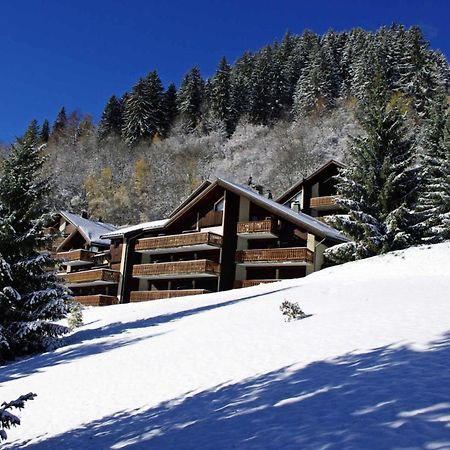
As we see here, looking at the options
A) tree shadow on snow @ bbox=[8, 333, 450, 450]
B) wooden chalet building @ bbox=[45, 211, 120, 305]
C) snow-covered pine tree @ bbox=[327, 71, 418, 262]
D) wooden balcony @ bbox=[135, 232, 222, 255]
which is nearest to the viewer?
tree shadow on snow @ bbox=[8, 333, 450, 450]

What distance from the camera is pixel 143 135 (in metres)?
87.9

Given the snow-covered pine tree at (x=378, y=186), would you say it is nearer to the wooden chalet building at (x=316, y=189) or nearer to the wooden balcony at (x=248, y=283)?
the wooden balcony at (x=248, y=283)

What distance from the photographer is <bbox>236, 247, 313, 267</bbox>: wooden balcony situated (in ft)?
107

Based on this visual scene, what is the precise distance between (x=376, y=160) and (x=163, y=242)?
18.3 metres

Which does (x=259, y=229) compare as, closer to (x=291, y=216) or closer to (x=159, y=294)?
(x=291, y=216)

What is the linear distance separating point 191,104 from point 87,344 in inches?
2909

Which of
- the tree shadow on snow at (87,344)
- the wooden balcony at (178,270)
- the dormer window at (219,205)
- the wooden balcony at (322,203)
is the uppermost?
the wooden balcony at (322,203)

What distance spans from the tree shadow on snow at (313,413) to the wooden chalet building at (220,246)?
23266 mm

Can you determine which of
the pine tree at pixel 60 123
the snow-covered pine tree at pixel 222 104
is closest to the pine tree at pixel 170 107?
the snow-covered pine tree at pixel 222 104

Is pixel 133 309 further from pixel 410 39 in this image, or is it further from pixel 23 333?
pixel 410 39

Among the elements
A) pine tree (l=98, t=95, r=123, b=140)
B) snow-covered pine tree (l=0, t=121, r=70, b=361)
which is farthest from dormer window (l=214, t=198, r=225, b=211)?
pine tree (l=98, t=95, r=123, b=140)

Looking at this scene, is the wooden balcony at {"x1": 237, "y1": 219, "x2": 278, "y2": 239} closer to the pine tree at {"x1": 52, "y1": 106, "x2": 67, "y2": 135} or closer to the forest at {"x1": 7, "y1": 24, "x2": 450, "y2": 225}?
the forest at {"x1": 7, "y1": 24, "x2": 450, "y2": 225}

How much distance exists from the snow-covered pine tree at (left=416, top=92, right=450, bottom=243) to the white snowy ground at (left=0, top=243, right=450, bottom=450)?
753 cm

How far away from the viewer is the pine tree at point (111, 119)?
9281cm
